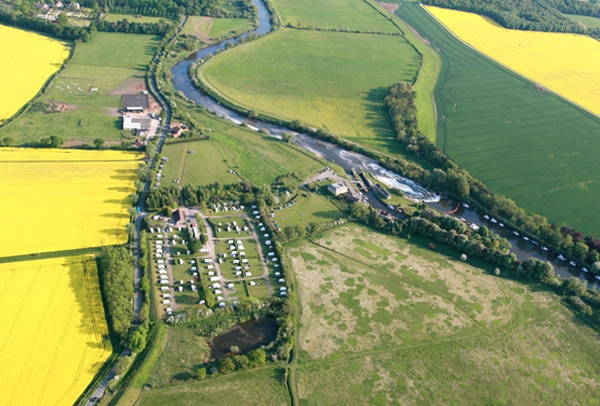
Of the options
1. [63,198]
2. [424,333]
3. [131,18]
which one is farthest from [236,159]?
[131,18]

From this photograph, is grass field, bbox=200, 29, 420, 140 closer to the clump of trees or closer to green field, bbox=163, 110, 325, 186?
green field, bbox=163, 110, 325, 186

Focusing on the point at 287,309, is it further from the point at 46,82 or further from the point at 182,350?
the point at 46,82

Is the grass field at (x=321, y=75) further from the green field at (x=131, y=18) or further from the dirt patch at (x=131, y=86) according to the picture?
the green field at (x=131, y=18)

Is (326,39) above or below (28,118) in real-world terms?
above

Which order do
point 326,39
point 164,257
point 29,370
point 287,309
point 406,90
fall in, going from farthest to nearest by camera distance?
point 326,39
point 406,90
point 164,257
point 287,309
point 29,370

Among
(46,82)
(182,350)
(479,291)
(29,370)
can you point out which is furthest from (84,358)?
(46,82)

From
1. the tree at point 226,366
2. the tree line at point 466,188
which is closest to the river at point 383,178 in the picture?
the tree line at point 466,188

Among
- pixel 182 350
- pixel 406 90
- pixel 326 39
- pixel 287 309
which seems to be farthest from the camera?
pixel 326 39

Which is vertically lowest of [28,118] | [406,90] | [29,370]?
[29,370]
